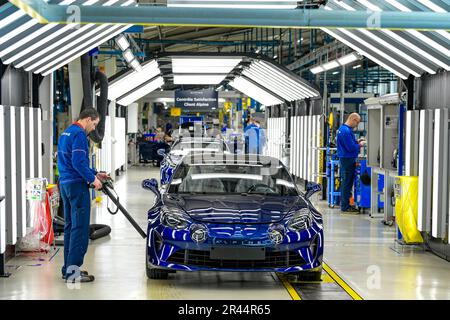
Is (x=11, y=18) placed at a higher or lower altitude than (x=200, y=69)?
lower

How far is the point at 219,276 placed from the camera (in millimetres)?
8633

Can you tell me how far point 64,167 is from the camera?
8.06 metres

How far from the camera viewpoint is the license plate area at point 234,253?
7.64 m

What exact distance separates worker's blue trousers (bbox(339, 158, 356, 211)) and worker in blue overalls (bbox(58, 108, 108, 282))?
771 centimetres

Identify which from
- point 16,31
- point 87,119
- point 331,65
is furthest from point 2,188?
point 331,65

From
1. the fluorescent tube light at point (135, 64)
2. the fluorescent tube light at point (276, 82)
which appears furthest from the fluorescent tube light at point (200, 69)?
the fluorescent tube light at point (135, 64)

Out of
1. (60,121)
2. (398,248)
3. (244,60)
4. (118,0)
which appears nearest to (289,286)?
(398,248)

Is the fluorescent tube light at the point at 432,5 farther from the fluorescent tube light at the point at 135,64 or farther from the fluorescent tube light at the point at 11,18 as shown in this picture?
the fluorescent tube light at the point at 135,64

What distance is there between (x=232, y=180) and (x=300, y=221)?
57.2 inches

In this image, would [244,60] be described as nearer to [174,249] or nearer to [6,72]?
[6,72]

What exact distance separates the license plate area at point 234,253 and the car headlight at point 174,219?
1.29ft

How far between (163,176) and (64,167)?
407 inches

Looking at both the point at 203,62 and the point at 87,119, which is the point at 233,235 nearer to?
the point at 87,119

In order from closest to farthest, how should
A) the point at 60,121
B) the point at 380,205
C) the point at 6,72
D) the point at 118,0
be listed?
1. the point at 6,72
2. the point at 118,0
3. the point at 380,205
4. the point at 60,121
